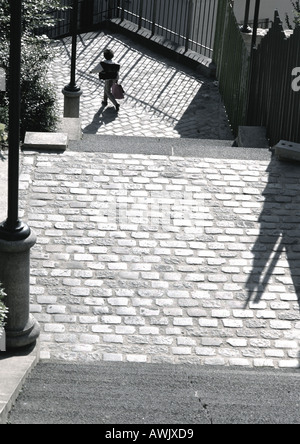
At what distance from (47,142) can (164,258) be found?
291cm

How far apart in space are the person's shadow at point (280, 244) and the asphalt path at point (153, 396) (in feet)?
5.50

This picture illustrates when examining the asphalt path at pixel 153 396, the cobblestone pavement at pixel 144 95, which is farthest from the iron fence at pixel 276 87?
the asphalt path at pixel 153 396

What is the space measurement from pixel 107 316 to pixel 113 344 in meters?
0.44

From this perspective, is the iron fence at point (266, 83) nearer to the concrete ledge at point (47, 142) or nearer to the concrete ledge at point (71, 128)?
the concrete ledge at point (71, 128)

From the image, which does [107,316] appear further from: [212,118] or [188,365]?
[212,118]

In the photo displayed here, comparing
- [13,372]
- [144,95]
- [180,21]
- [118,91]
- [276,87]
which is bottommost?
[13,372]

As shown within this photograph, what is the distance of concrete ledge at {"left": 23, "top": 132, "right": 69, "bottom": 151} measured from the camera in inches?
479

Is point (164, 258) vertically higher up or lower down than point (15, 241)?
lower down

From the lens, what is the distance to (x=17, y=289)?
25.6ft

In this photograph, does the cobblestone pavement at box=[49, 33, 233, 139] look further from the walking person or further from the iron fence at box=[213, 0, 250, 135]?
the iron fence at box=[213, 0, 250, 135]

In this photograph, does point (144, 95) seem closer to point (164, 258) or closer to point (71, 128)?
point (71, 128)

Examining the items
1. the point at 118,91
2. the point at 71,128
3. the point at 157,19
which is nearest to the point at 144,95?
the point at 118,91

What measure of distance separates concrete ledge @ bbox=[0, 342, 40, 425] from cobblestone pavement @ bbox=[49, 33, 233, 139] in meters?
8.31

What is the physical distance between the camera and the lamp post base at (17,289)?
7.59 metres
